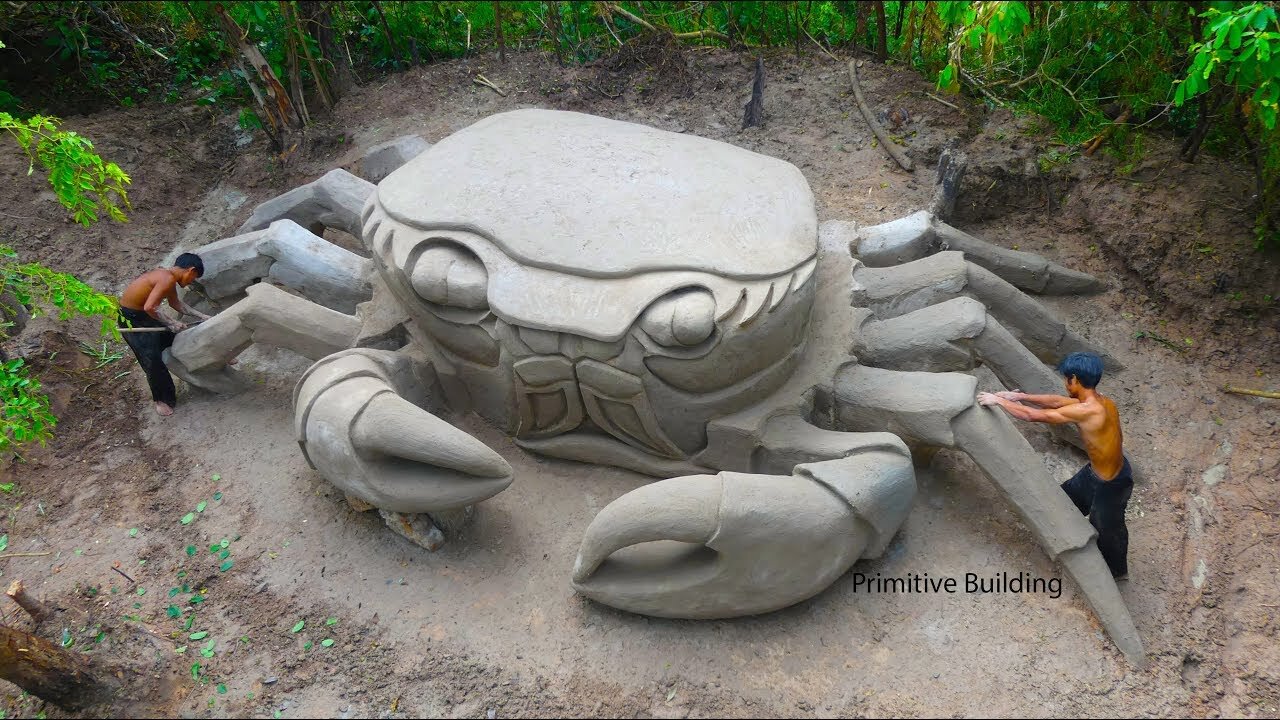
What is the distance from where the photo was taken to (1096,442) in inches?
103

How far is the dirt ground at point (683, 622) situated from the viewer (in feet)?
8.41

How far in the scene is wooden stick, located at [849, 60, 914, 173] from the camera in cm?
448

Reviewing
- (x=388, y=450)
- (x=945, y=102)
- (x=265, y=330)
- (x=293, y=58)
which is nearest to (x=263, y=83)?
(x=293, y=58)

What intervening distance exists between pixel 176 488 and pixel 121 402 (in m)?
0.66

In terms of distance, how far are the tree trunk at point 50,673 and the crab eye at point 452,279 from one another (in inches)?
57.5

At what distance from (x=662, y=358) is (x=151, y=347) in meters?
2.16

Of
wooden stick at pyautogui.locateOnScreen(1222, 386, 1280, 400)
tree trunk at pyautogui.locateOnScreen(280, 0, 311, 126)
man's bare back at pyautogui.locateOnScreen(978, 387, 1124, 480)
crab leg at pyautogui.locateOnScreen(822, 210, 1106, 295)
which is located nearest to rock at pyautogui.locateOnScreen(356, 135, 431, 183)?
tree trunk at pyautogui.locateOnScreen(280, 0, 311, 126)

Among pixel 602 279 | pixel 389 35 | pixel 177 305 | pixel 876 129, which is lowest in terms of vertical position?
pixel 876 129

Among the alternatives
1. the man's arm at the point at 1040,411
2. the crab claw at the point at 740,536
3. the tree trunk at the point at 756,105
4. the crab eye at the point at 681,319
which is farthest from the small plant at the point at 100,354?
the man's arm at the point at 1040,411

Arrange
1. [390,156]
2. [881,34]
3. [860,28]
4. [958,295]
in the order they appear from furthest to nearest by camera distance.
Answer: [860,28], [881,34], [390,156], [958,295]

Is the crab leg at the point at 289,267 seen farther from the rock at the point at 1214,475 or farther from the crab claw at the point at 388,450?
the rock at the point at 1214,475

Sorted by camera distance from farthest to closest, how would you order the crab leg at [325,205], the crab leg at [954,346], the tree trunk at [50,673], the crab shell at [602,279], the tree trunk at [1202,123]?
the crab leg at [325,205] < the tree trunk at [1202,123] < the crab leg at [954,346] < the crab shell at [602,279] < the tree trunk at [50,673]

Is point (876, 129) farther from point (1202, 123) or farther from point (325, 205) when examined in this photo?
point (325, 205)

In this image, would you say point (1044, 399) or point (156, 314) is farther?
point (156, 314)
